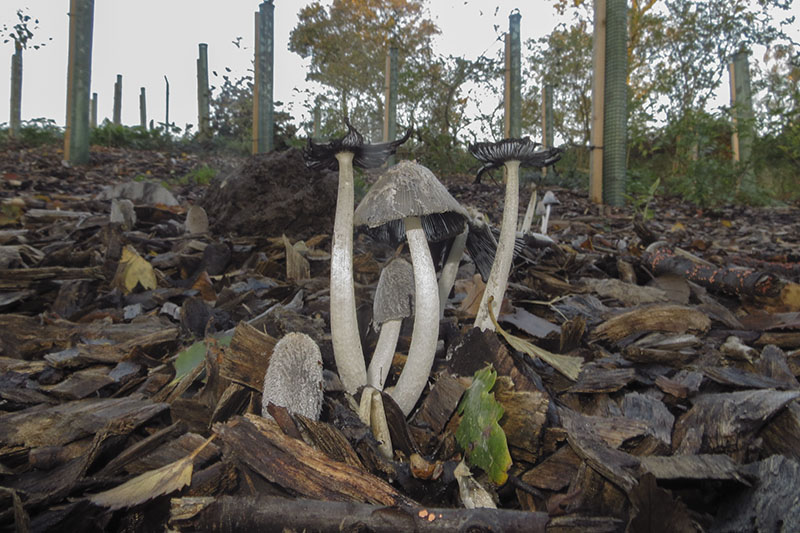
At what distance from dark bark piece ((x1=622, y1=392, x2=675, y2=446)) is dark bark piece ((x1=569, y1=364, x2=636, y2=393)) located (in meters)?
0.07

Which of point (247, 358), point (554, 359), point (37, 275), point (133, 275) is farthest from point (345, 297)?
point (37, 275)

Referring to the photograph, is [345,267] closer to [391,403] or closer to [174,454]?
[391,403]

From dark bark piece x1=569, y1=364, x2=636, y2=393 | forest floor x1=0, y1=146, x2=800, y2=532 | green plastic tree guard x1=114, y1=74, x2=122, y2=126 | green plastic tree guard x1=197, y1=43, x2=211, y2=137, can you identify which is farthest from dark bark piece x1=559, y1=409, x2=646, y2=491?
green plastic tree guard x1=114, y1=74, x2=122, y2=126

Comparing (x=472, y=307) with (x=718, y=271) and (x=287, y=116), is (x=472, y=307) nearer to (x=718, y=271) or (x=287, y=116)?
(x=718, y=271)

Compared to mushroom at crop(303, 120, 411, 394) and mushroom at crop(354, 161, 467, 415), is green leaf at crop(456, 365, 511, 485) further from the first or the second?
mushroom at crop(303, 120, 411, 394)

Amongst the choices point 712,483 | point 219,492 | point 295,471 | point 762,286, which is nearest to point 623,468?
point 712,483

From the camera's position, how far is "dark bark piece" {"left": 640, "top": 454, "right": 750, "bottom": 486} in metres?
1.36

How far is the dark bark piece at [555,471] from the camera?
5.03 ft

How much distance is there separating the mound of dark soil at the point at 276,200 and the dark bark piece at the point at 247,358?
102 inches

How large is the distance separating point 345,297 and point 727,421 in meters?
1.44

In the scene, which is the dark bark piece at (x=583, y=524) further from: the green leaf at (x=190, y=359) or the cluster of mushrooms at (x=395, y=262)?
the green leaf at (x=190, y=359)

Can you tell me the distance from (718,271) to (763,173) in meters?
12.4

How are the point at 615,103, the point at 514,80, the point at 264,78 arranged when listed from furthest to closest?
the point at 514,80
the point at 264,78
the point at 615,103

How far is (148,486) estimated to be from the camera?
1.45 meters
